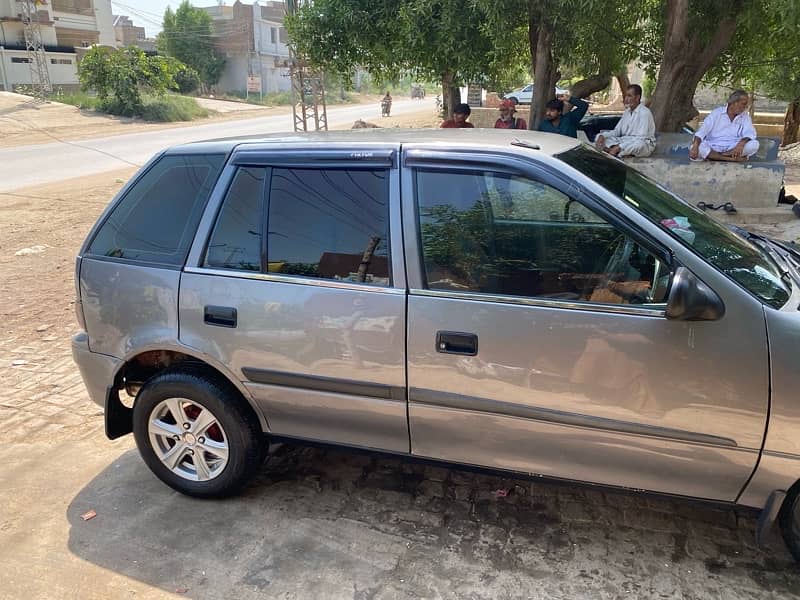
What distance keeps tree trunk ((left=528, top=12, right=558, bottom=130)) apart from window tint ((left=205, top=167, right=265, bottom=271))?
6.03 m

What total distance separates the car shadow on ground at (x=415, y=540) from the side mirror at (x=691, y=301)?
2.76ft

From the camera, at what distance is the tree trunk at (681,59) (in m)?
8.11

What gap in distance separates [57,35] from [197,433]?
5409 centimetres

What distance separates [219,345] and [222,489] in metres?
0.79

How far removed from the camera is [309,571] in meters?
2.82

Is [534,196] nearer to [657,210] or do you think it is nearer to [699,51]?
[657,210]

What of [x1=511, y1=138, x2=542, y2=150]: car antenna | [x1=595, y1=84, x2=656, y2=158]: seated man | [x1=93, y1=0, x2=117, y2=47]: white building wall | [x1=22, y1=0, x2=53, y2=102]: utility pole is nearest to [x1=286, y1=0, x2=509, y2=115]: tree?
[x1=595, y1=84, x2=656, y2=158]: seated man

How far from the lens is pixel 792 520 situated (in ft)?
8.36

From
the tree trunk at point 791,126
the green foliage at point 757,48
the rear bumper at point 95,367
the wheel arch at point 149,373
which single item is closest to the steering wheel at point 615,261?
the wheel arch at point 149,373

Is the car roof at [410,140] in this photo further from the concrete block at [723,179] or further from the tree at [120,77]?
the tree at [120,77]

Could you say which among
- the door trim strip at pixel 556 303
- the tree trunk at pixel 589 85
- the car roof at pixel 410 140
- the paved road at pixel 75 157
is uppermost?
the tree trunk at pixel 589 85

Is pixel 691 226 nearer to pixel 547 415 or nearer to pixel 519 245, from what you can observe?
pixel 519 245

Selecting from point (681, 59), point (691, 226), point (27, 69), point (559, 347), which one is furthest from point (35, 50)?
point (559, 347)

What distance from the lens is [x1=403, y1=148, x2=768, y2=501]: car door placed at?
2.42 m
